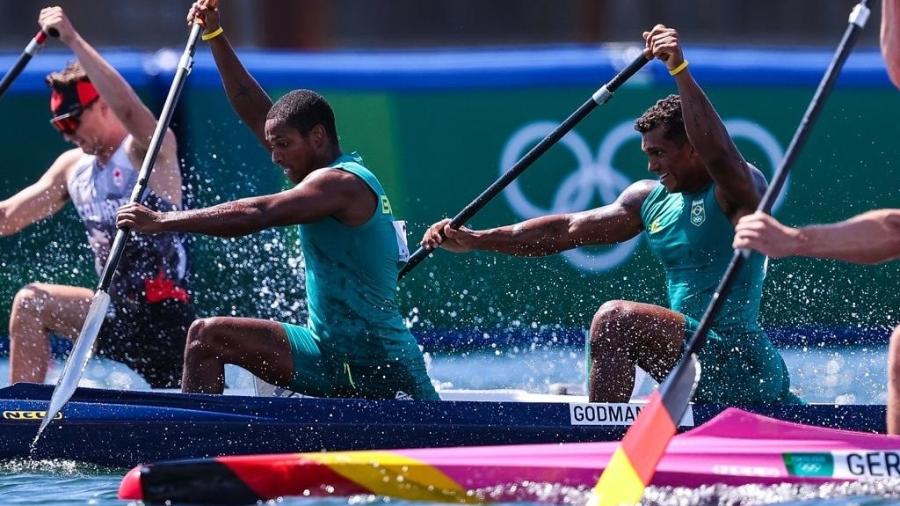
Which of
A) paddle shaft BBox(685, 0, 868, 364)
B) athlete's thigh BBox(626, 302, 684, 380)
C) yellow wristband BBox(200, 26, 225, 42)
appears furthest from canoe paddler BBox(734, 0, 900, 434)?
yellow wristband BBox(200, 26, 225, 42)

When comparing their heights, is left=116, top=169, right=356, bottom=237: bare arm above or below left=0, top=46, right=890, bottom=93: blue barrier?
below

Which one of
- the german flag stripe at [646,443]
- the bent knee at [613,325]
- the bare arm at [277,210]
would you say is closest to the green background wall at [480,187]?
the bent knee at [613,325]

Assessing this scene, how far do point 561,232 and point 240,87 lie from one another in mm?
1502

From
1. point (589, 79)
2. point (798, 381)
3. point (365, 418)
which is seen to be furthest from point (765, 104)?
point (365, 418)

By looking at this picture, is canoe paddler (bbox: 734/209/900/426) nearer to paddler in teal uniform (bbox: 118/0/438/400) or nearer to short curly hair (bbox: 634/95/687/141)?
short curly hair (bbox: 634/95/687/141)

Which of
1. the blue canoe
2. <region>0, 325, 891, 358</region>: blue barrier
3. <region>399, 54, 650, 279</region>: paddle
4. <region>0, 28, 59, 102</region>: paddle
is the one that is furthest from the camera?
<region>0, 325, 891, 358</region>: blue barrier

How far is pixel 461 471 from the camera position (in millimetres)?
5152

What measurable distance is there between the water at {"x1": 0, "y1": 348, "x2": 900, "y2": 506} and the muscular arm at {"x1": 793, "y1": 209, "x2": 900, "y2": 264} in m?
0.74

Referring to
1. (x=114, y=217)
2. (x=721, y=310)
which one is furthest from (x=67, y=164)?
(x=721, y=310)

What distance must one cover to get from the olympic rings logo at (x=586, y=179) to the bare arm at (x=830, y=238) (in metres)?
3.73

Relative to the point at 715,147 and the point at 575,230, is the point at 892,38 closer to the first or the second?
the point at 715,147

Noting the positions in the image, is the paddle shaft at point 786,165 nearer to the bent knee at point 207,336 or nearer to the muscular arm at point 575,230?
the muscular arm at point 575,230

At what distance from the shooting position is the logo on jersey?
5.90m

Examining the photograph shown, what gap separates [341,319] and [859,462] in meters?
1.96
